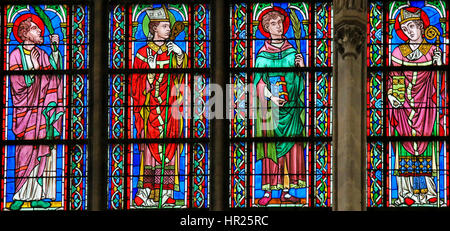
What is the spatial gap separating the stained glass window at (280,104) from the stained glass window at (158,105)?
19.0 inches

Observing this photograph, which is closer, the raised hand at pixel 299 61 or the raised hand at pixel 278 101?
the raised hand at pixel 278 101

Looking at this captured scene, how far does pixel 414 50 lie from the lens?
19.2 m

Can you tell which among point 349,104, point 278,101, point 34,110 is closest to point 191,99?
point 278,101

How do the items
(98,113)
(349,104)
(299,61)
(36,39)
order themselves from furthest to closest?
(36,39) → (299,61) → (98,113) → (349,104)

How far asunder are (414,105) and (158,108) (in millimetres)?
3797

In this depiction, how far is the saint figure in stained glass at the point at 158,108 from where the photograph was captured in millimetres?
18922

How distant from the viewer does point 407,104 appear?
62.3 ft

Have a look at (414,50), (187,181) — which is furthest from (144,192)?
(414,50)

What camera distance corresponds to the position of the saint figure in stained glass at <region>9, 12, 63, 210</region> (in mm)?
18984

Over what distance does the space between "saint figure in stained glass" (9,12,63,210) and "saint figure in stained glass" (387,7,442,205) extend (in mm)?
5036

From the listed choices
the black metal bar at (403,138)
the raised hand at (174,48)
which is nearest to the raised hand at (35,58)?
the raised hand at (174,48)

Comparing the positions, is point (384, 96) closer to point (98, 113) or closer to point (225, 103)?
point (225, 103)

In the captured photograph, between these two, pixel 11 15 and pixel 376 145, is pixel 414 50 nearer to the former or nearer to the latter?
pixel 376 145

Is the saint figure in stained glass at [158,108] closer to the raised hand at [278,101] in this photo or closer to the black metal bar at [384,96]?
the raised hand at [278,101]
